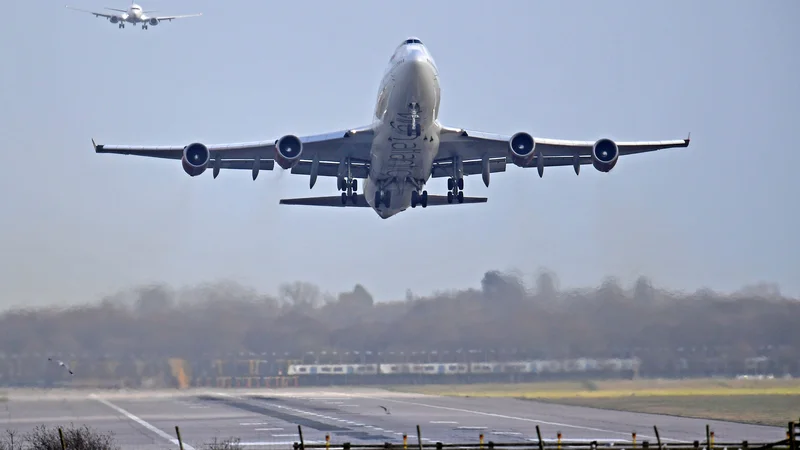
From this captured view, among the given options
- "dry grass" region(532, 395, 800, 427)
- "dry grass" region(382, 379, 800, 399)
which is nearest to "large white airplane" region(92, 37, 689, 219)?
"dry grass" region(382, 379, 800, 399)

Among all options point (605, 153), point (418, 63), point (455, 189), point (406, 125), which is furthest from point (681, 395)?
point (418, 63)

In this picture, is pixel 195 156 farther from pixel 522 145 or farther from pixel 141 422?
pixel 522 145

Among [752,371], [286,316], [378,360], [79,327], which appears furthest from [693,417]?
[79,327]

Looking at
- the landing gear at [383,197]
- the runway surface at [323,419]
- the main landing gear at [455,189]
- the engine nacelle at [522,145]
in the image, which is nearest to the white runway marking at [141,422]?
the runway surface at [323,419]

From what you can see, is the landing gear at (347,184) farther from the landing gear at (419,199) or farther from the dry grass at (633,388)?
the dry grass at (633,388)

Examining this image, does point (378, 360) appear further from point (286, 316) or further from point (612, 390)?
point (612, 390)

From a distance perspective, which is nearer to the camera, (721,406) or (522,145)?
(522,145)

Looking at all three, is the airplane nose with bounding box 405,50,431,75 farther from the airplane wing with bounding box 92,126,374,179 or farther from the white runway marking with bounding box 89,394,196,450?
the white runway marking with bounding box 89,394,196,450
